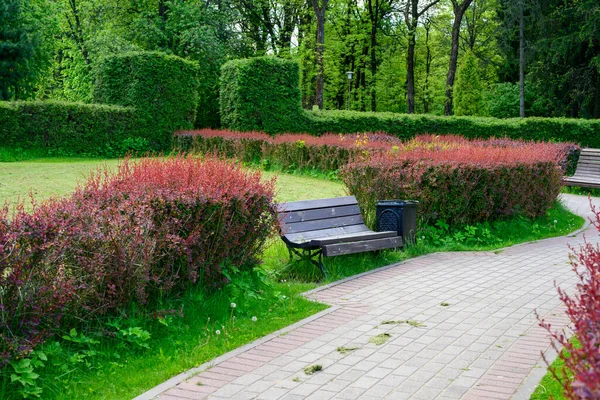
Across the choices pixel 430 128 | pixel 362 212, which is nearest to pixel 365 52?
pixel 430 128

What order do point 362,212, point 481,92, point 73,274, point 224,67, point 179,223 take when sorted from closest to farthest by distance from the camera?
point 73,274
point 179,223
point 362,212
point 224,67
point 481,92

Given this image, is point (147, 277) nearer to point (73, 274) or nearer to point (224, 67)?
point (73, 274)

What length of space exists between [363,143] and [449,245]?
8083 millimetres

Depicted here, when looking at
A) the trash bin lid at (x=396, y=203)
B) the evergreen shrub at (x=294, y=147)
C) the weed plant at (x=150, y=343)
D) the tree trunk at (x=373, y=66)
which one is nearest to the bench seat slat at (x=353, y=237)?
the trash bin lid at (x=396, y=203)

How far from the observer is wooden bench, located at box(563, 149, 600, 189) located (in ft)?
59.4

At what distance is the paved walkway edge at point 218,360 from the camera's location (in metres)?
4.46

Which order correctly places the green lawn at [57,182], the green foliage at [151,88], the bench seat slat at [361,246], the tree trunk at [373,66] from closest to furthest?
1. the bench seat slat at [361,246]
2. the green lawn at [57,182]
3. the green foliage at [151,88]
4. the tree trunk at [373,66]

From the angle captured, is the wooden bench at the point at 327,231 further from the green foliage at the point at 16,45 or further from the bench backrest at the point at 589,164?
the green foliage at the point at 16,45

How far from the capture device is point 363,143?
17.9 meters

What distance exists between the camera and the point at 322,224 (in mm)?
8680

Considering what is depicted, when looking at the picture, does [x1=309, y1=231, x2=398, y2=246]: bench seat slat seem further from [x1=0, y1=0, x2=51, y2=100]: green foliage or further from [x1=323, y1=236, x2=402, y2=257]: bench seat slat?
[x1=0, y1=0, x2=51, y2=100]: green foliage

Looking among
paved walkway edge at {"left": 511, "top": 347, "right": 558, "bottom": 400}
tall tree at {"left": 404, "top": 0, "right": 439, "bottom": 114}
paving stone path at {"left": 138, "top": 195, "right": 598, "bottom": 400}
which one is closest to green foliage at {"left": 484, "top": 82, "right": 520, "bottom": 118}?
tall tree at {"left": 404, "top": 0, "right": 439, "bottom": 114}

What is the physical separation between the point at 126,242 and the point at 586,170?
1639 centimetres

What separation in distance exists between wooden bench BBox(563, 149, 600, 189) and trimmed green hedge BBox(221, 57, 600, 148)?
7358 millimetres
